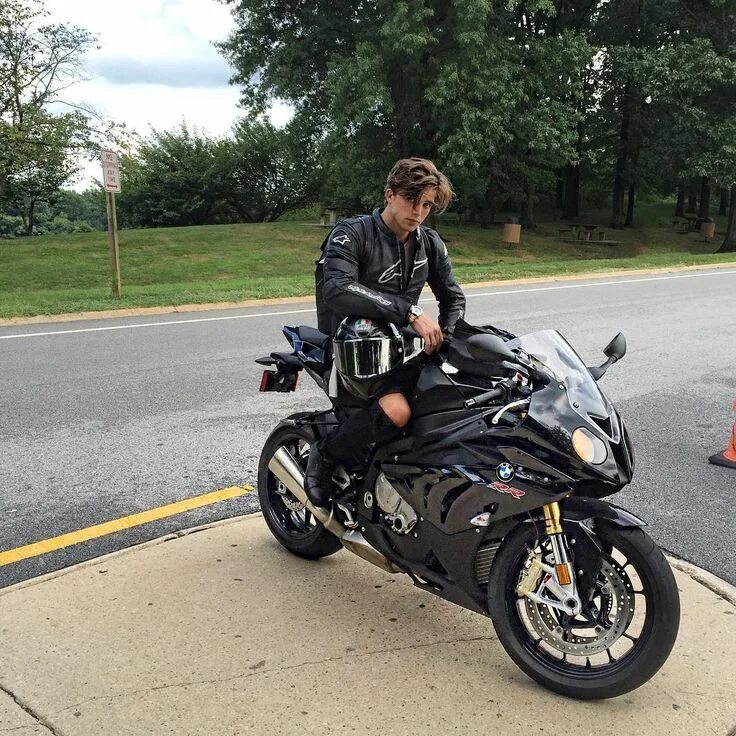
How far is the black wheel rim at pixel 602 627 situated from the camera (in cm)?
264

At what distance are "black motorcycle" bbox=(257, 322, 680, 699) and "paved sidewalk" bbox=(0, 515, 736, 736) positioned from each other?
0.20 meters

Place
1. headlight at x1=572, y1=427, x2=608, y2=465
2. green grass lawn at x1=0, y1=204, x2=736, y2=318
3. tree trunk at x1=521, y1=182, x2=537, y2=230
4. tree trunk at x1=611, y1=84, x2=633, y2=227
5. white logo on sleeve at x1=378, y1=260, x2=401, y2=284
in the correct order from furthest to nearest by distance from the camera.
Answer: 1. tree trunk at x1=611, y1=84, x2=633, y2=227
2. tree trunk at x1=521, y1=182, x2=537, y2=230
3. green grass lawn at x1=0, y1=204, x2=736, y2=318
4. white logo on sleeve at x1=378, y1=260, x2=401, y2=284
5. headlight at x1=572, y1=427, x2=608, y2=465

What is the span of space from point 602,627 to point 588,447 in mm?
657

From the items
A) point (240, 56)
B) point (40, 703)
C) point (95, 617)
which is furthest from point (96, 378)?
point (240, 56)

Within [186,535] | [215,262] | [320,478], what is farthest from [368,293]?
[215,262]

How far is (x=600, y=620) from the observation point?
8.87 feet

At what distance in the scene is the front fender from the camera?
2.62 meters

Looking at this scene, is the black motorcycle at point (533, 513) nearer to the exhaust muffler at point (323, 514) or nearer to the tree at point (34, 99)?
the exhaust muffler at point (323, 514)

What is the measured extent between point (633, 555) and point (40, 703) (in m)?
2.10

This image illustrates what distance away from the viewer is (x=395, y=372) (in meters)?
3.04

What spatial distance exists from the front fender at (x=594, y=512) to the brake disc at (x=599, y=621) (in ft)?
0.50

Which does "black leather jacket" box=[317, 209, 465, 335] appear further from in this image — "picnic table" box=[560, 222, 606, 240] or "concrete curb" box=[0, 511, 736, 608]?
"picnic table" box=[560, 222, 606, 240]

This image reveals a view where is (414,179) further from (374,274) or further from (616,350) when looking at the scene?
(616,350)

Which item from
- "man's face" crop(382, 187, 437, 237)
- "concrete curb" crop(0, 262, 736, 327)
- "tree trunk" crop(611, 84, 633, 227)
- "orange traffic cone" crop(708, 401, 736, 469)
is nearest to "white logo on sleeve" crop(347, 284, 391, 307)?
"man's face" crop(382, 187, 437, 237)
